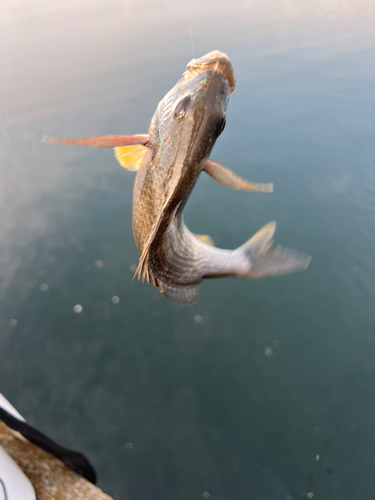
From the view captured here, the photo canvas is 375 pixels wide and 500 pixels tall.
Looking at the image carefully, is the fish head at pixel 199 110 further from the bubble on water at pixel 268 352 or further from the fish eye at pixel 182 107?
the bubble on water at pixel 268 352

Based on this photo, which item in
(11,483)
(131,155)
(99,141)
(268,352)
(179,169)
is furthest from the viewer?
(268,352)

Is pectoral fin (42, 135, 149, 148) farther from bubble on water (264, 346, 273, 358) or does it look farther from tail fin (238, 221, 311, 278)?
bubble on water (264, 346, 273, 358)

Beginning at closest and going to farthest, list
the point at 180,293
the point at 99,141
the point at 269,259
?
the point at 99,141 → the point at 180,293 → the point at 269,259

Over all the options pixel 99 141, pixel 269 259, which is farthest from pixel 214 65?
pixel 269 259

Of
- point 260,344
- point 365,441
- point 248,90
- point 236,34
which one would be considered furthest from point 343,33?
point 365,441

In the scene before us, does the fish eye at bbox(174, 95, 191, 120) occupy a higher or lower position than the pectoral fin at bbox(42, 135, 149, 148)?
higher

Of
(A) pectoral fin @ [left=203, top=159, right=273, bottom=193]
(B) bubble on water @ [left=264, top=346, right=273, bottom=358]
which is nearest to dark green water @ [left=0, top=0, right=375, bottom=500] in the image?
(B) bubble on water @ [left=264, top=346, right=273, bottom=358]

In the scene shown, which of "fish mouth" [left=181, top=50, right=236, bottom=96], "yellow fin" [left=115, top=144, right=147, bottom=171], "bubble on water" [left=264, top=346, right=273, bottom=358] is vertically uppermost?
"fish mouth" [left=181, top=50, right=236, bottom=96]

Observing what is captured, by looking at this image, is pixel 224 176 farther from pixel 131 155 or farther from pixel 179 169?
pixel 131 155
